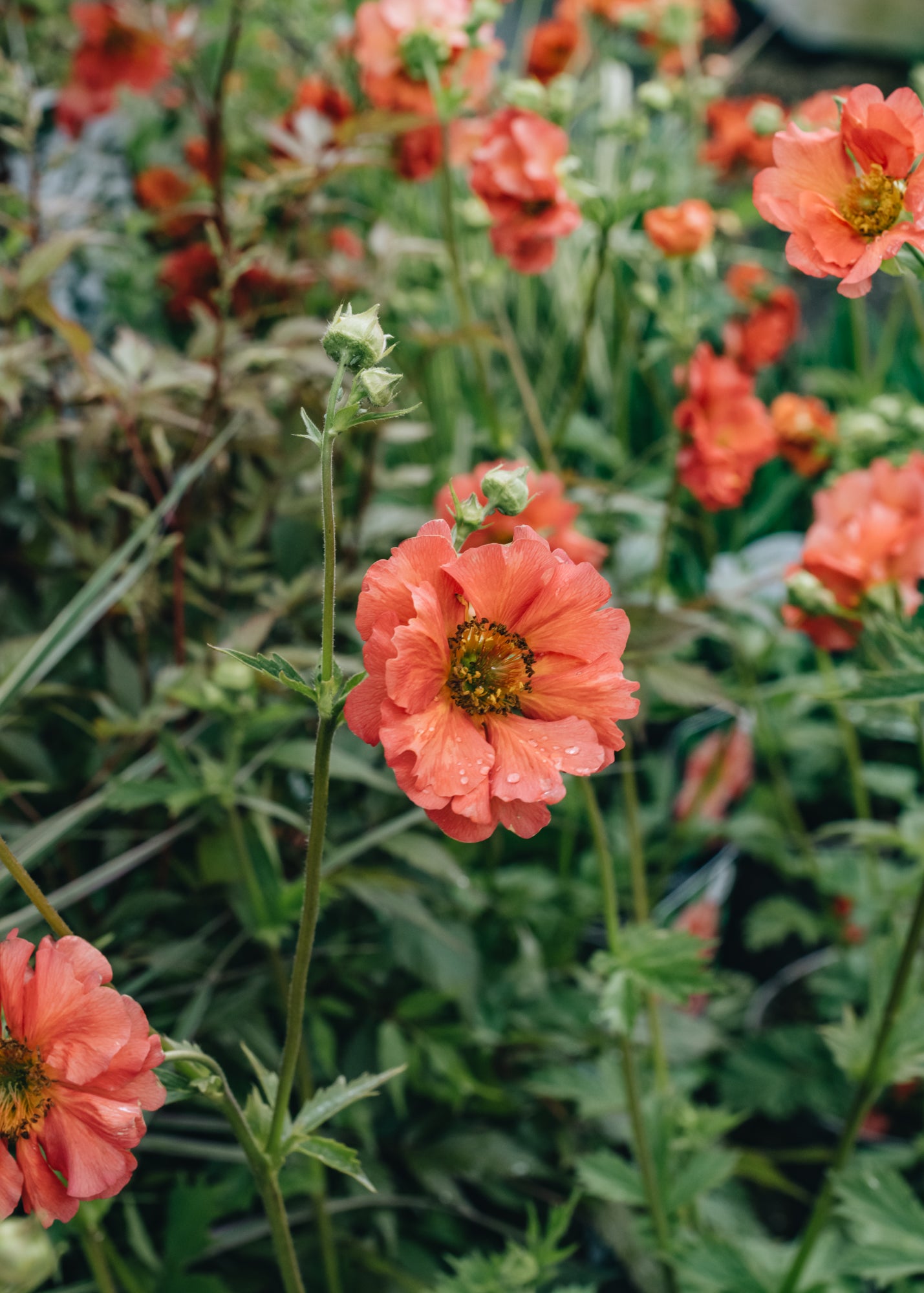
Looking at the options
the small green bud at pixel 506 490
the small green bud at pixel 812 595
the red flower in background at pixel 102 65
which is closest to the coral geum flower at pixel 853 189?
the small green bud at pixel 506 490

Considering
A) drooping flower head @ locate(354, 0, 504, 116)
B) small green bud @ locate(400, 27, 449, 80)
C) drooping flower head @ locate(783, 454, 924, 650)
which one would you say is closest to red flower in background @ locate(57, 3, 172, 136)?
drooping flower head @ locate(354, 0, 504, 116)

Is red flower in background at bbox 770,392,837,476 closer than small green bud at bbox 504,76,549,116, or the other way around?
small green bud at bbox 504,76,549,116

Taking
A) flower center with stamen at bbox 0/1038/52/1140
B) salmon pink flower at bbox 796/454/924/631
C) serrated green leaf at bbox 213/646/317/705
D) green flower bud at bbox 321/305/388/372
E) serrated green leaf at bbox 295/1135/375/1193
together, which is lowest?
serrated green leaf at bbox 295/1135/375/1193

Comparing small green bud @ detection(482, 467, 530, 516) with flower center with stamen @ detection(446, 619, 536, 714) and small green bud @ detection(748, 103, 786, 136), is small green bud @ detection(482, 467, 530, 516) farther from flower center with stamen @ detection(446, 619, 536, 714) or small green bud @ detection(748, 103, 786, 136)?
small green bud @ detection(748, 103, 786, 136)

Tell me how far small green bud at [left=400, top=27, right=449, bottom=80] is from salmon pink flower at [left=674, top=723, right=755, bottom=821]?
0.70 m

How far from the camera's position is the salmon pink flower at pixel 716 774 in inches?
43.2

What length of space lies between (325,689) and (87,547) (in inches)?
19.4

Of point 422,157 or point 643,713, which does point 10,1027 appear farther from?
point 422,157

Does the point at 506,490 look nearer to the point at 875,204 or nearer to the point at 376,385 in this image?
the point at 376,385

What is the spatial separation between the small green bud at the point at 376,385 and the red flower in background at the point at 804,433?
79cm

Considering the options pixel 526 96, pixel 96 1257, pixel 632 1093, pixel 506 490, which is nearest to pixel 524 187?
pixel 526 96

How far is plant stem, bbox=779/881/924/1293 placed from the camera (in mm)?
655

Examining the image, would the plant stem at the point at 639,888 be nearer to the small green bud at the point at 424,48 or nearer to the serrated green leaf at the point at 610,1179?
the serrated green leaf at the point at 610,1179

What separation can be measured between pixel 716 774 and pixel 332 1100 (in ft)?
2.35
